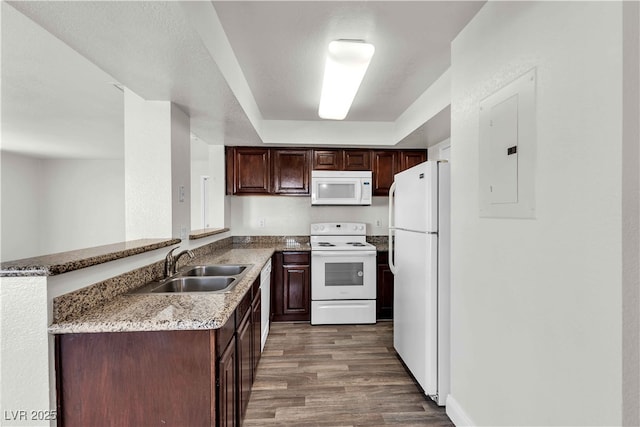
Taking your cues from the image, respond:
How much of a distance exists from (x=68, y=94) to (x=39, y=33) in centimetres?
110

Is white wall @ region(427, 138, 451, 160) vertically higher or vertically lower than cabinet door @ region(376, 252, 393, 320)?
higher

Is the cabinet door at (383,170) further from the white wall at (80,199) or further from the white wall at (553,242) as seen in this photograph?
the white wall at (80,199)

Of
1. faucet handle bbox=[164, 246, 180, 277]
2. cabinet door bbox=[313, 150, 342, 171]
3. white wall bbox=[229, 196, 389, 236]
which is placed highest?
cabinet door bbox=[313, 150, 342, 171]

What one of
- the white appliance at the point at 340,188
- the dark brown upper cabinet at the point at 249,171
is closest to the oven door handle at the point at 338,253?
the white appliance at the point at 340,188

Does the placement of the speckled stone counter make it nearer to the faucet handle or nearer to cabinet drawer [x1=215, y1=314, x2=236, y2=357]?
the faucet handle

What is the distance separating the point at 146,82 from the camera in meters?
1.90

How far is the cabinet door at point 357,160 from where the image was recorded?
388 centimetres

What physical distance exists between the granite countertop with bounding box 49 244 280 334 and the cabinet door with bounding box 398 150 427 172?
287 cm

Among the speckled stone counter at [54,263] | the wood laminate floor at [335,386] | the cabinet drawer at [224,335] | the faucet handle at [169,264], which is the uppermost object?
the speckled stone counter at [54,263]

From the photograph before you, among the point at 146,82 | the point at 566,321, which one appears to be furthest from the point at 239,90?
the point at 566,321

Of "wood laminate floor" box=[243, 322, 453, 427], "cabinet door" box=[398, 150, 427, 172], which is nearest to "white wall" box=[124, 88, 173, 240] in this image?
"wood laminate floor" box=[243, 322, 453, 427]

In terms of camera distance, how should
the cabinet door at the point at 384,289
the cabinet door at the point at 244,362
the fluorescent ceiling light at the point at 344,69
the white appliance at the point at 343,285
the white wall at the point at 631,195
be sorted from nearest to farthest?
the white wall at the point at 631,195 < the cabinet door at the point at 244,362 < the fluorescent ceiling light at the point at 344,69 < the white appliance at the point at 343,285 < the cabinet door at the point at 384,289

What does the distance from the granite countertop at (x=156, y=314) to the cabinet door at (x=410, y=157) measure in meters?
2.87

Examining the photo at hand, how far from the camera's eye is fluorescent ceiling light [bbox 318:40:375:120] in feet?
6.15
